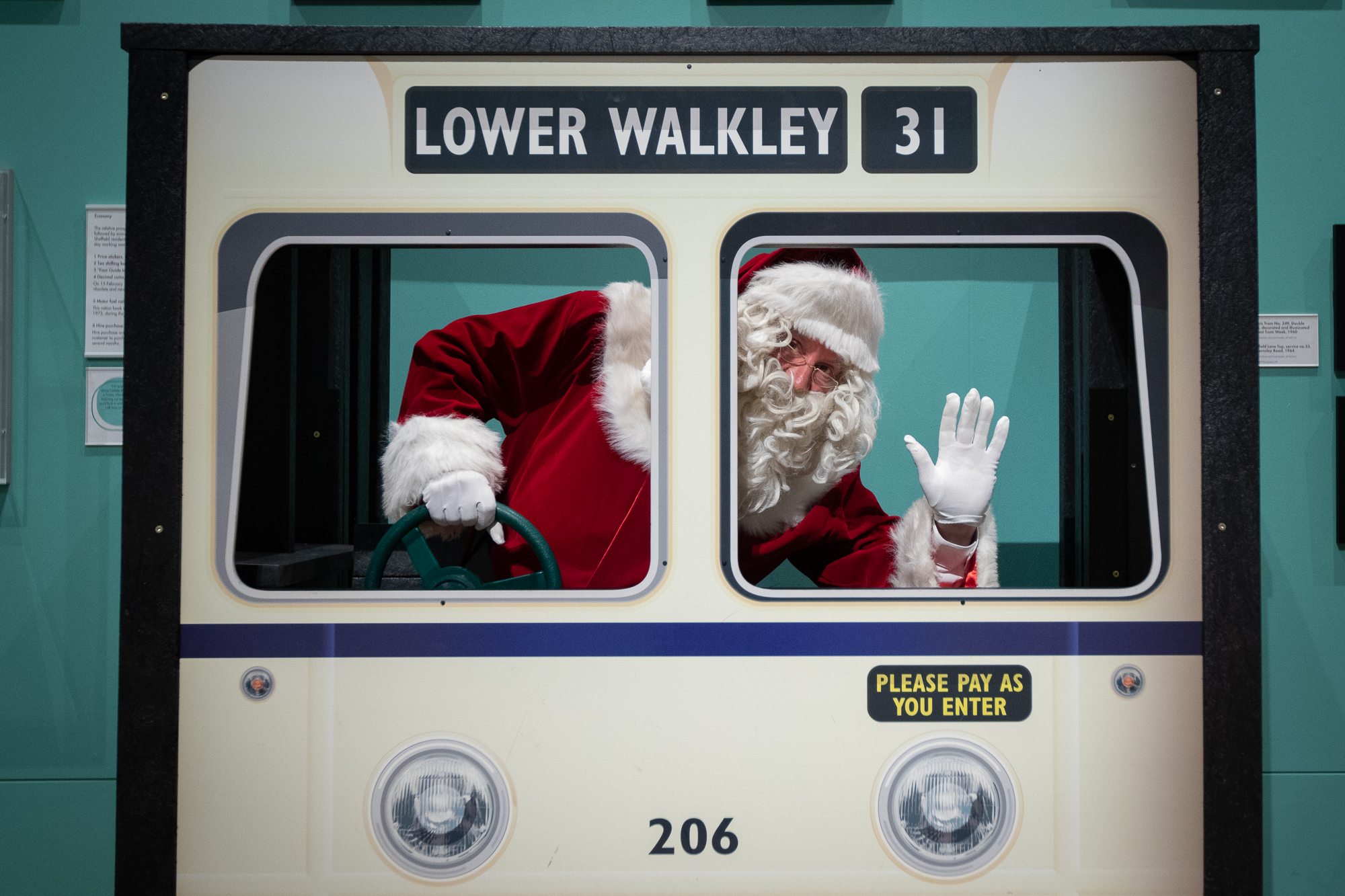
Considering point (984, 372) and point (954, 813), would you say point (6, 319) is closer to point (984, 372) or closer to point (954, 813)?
point (954, 813)

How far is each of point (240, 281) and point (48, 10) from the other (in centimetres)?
161

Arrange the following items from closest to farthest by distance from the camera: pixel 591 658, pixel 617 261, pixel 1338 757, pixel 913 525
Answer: pixel 591 658
pixel 913 525
pixel 1338 757
pixel 617 261

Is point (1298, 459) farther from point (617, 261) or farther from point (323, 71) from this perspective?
point (323, 71)

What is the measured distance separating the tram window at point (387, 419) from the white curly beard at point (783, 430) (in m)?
0.24

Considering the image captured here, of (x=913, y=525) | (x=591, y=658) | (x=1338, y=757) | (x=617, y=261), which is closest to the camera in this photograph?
(x=591, y=658)

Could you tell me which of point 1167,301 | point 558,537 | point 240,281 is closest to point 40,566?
point 240,281

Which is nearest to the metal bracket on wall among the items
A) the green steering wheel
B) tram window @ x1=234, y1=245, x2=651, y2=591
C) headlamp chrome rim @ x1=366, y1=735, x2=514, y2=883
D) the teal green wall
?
the teal green wall

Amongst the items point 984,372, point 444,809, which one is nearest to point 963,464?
point 984,372

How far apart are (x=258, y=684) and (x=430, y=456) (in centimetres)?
52

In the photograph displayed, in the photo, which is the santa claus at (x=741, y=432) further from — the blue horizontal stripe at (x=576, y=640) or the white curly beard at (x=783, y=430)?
the blue horizontal stripe at (x=576, y=640)

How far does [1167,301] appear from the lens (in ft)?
4.75

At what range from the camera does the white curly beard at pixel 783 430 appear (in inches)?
69.4

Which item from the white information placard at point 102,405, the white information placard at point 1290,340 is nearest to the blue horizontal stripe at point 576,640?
the white information placard at point 102,405

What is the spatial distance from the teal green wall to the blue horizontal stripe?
1159mm
